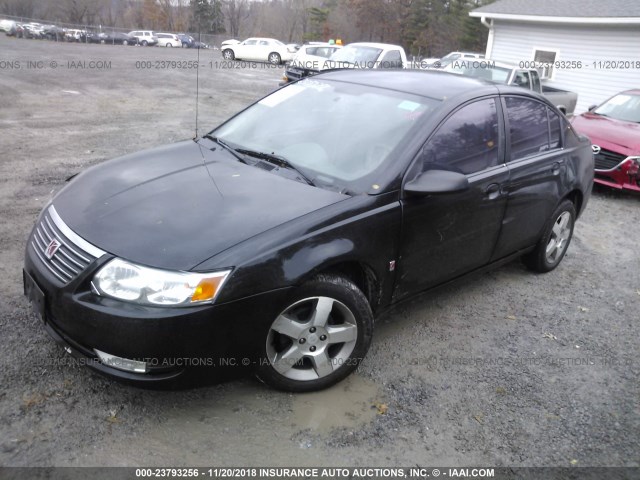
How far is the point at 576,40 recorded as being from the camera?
18.9 meters

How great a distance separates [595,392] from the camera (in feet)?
11.1

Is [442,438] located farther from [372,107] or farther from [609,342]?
[372,107]

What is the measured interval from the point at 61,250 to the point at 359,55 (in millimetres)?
14384

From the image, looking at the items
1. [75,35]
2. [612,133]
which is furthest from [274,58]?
[612,133]

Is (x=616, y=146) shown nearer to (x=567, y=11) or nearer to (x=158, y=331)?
(x=158, y=331)

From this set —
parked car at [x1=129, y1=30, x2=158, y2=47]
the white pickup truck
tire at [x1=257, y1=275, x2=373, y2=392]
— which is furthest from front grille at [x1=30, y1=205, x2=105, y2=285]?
parked car at [x1=129, y1=30, x2=158, y2=47]

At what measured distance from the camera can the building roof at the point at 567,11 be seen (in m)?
17.1

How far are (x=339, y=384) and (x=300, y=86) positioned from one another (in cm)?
232

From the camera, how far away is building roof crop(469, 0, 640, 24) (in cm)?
1713

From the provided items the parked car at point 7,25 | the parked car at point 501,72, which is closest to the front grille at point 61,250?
the parked car at point 501,72

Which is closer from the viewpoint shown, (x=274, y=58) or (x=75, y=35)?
(x=274, y=58)

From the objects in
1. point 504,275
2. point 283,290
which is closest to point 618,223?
point 504,275

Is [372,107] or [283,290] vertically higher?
[372,107]

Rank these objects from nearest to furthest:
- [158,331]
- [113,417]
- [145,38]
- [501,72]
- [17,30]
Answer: [158,331] → [113,417] → [501,72] → [17,30] → [145,38]
